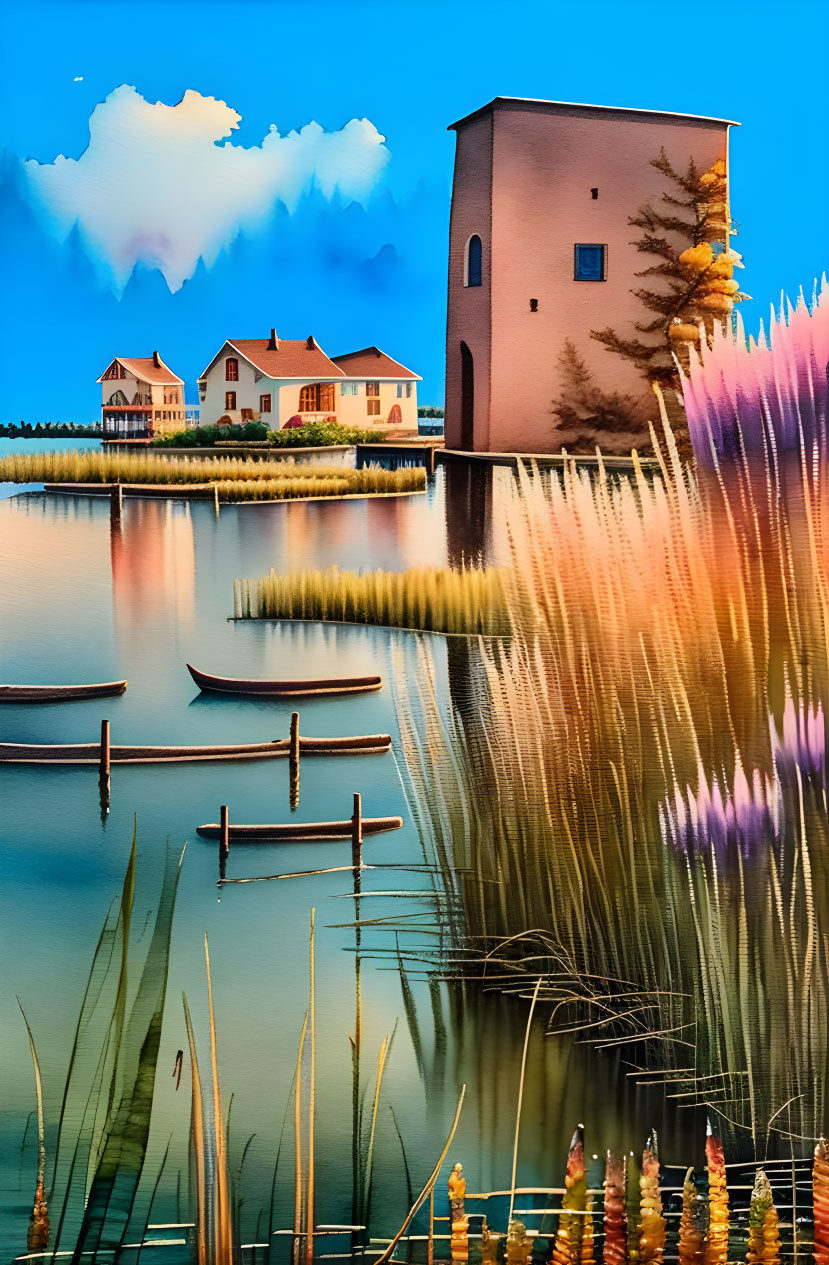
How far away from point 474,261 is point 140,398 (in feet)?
4.25

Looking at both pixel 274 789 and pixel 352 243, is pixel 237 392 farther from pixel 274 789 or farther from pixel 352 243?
pixel 274 789

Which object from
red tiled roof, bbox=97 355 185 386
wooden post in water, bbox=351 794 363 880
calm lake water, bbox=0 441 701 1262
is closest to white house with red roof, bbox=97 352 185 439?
red tiled roof, bbox=97 355 185 386

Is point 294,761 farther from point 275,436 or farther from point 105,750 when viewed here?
point 275,436

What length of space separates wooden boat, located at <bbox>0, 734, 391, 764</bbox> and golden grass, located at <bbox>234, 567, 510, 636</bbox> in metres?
0.82

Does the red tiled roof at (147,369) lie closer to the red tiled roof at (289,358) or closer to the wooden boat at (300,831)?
the red tiled roof at (289,358)

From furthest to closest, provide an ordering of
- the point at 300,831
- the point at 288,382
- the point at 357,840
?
the point at 288,382
the point at 300,831
the point at 357,840

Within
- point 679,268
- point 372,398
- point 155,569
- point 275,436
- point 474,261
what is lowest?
point 155,569

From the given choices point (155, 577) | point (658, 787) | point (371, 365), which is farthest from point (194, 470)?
point (658, 787)

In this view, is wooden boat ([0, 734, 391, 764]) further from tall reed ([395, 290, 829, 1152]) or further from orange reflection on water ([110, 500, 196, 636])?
tall reed ([395, 290, 829, 1152])

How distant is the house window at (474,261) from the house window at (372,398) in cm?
71

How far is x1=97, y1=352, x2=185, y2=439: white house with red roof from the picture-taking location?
3.74 m

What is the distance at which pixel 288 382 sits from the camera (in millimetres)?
3553

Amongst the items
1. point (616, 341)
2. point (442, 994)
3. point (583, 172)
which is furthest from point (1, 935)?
point (583, 172)

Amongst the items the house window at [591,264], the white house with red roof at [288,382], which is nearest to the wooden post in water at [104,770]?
the white house with red roof at [288,382]
